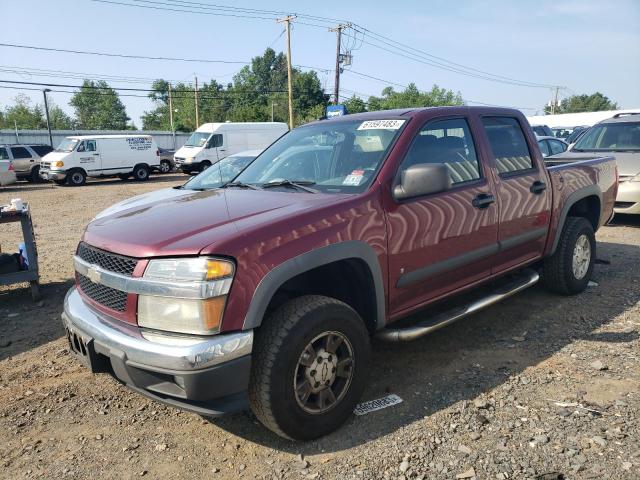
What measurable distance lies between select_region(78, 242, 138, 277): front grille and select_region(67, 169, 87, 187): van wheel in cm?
2034

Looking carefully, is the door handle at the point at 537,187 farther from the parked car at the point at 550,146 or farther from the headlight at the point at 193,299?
the parked car at the point at 550,146

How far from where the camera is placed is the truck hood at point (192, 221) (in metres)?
2.48

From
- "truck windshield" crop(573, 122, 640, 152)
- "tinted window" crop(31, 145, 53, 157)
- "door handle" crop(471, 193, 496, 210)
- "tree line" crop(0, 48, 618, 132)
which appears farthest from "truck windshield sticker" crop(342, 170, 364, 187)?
"tree line" crop(0, 48, 618, 132)

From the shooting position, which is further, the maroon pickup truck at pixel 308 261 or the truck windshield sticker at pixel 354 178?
the truck windshield sticker at pixel 354 178

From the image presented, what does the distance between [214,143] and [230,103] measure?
61199 millimetres

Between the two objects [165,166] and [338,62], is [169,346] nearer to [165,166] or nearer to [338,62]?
[165,166]

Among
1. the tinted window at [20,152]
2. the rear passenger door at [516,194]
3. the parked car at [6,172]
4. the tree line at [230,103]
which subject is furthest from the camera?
the tree line at [230,103]

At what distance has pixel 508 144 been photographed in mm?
4199

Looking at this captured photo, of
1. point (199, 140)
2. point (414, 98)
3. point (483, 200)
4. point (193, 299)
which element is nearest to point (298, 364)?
point (193, 299)

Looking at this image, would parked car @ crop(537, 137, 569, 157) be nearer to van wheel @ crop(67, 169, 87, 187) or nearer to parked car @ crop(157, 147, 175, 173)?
van wheel @ crop(67, 169, 87, 187)

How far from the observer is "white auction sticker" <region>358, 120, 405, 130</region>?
3.42 metres

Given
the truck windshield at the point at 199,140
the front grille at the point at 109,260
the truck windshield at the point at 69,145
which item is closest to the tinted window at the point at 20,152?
the truck windshield at the point at 69,145

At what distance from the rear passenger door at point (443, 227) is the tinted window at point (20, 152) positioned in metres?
23.7

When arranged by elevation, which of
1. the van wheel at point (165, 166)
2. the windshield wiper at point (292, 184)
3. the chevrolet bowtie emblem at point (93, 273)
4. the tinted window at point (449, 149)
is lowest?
the van wheel at point (165, 166)
